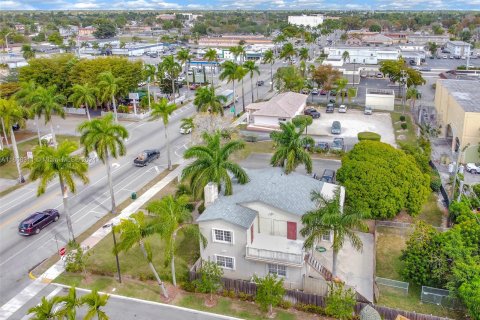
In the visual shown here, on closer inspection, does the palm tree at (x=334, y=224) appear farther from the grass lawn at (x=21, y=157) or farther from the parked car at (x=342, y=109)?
the parked car at (x=342, y=109)

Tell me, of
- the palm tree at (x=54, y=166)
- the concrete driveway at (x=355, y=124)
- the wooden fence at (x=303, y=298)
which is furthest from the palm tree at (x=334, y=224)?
the concrete driveway at (x=355, y=124)

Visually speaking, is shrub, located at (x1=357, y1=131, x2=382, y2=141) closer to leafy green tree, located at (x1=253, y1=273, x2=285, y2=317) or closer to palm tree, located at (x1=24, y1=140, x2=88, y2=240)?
leafy green tree, located at (x1=253, y1=273, x2=285, y2=317)

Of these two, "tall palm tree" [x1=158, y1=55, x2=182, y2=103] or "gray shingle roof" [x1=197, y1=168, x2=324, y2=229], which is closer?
"gray shingle roof" [x1=197, y1=168, x2=324, y2=229]

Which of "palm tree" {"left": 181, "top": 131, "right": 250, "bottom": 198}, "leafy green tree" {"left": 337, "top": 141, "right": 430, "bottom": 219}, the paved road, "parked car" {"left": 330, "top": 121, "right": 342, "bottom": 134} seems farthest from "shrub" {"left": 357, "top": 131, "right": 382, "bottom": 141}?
"palm tree" {"left": 181, "top": 131, "right": 250, "bottom": 198}

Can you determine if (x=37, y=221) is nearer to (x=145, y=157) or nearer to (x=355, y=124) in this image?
(x=145, y=157)

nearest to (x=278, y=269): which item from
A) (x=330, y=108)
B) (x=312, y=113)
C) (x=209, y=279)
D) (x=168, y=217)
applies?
(x=209, y=279)
